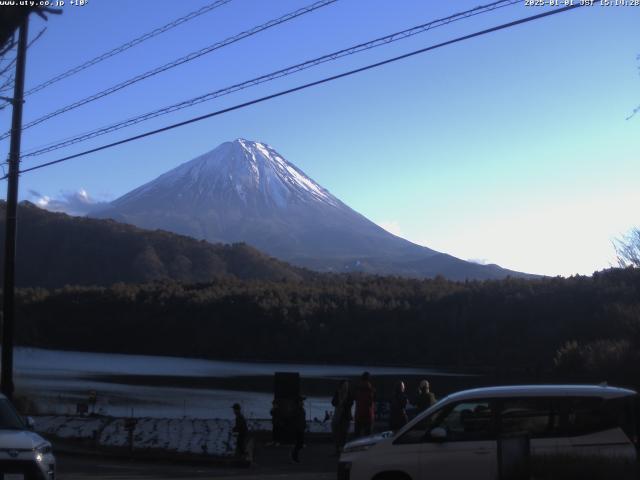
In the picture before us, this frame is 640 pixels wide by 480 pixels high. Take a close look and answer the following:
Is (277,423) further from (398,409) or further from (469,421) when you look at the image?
(469,421)

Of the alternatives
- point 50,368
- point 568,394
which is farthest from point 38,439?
point 50,368

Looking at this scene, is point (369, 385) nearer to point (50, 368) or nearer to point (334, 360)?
point (50, 368)

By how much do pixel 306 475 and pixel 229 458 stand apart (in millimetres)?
2448

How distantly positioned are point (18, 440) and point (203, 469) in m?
6.37

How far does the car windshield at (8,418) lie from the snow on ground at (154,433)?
6359mm

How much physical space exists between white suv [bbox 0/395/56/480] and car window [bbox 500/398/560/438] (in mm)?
5112

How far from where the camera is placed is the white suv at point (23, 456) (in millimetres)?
9273

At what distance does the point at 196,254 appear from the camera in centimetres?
12362

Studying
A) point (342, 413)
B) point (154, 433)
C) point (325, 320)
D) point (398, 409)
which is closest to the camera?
point (342, 413)

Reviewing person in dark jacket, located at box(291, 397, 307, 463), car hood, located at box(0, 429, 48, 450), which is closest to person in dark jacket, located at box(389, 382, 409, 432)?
person in dark jacket, located at box(291, 397, 307, 463)

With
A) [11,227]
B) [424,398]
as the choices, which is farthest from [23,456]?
[11,227]

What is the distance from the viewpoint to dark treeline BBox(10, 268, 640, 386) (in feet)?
232

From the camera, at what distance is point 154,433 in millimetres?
17391

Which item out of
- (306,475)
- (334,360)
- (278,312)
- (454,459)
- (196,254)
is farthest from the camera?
(196,254)
